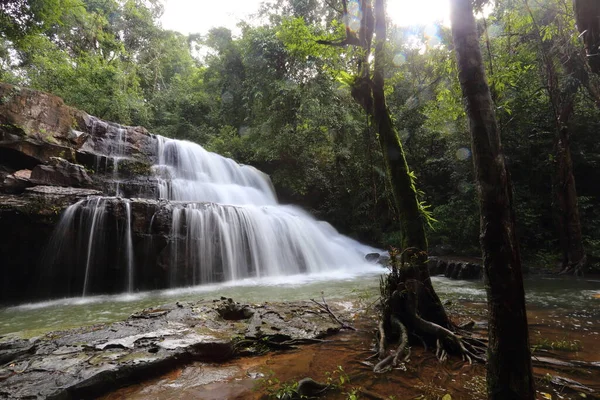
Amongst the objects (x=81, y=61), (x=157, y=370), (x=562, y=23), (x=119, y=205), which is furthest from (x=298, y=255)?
(x=81, y=61)

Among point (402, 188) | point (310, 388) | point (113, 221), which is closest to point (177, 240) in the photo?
point (113, 221)

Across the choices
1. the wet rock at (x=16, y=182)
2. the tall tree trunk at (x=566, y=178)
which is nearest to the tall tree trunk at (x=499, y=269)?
the tall tree trunk at (x=566, y=178)

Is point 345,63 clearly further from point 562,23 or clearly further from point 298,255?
point 298,255

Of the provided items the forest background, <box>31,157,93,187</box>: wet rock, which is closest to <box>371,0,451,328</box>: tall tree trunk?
the forest background

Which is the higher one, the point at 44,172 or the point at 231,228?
the point at 44,172

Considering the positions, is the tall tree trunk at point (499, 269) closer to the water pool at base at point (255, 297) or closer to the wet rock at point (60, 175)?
the water pool at base at point (255, 297)

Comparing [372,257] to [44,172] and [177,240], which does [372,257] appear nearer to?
[177,240]

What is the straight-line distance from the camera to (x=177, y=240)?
9023 millimetres

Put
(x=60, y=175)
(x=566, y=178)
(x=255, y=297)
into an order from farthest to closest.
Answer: (x=60, y=175) < (x=566, y=178) < (x=255, y=297)

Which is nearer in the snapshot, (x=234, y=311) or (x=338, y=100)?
(x=234, y=311)

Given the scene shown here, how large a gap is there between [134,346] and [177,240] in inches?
250

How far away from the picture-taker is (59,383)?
2.33 m

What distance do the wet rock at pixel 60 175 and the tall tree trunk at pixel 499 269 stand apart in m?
11.0

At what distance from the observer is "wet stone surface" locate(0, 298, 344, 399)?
2379 millimetres
